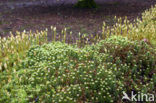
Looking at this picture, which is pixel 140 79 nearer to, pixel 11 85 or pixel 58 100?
pixel 58 100

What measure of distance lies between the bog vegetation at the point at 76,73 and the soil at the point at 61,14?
3.00 metres

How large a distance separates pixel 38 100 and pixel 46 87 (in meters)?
0.32

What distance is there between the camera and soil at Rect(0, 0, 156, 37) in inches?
353

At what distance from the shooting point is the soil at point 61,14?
8964mm

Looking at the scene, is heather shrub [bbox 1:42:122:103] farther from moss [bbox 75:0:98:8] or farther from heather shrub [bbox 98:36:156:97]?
moss [bbox 75:0:98:8]

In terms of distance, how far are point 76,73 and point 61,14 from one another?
7.08 meters

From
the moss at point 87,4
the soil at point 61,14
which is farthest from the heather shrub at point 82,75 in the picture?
the moss at point 87,4

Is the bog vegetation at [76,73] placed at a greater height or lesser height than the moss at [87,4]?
lesser

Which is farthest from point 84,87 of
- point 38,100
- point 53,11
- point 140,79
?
point 53,11

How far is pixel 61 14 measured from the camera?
10805 mm

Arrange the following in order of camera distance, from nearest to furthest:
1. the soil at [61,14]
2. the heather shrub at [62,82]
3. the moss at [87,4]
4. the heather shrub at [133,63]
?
the heather shrub at [62,82], the heather shrub at [133,63], the soil at [61,14], the moss at [87,4]

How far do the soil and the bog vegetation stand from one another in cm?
300

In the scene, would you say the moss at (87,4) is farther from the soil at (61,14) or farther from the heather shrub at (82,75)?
the heather shrub at (82,75)

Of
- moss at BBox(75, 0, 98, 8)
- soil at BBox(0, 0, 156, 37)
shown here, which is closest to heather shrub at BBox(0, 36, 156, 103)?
soil at BBox(0, 0, 156, 37)
